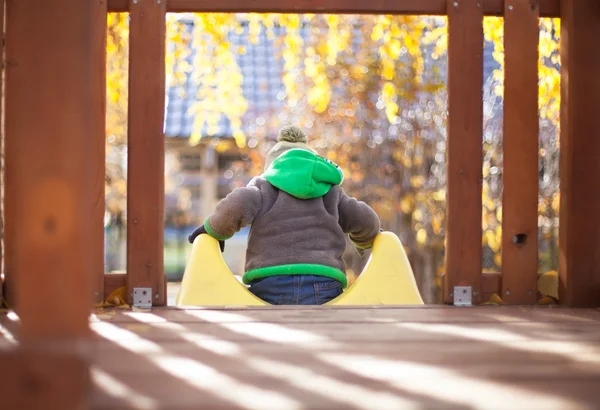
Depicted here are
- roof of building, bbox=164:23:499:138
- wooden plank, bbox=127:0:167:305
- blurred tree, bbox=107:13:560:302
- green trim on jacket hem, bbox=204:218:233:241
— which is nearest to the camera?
wooden plank, bbox=127:0:167:305

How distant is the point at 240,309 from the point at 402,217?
263 inches

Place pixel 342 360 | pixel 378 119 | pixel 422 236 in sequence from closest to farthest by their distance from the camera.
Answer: pixel 342 360 → pixel 422 236 → pixel 378 119

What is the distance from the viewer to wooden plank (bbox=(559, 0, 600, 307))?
3.05 metres

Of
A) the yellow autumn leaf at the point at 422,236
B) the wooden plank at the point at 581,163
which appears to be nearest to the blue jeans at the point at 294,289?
the wooden plank at the point at 581,163

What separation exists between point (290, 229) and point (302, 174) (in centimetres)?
25

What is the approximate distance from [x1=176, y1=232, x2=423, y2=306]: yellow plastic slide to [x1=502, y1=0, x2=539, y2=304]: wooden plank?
46 cm

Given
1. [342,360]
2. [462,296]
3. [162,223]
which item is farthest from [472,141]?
[342,360]

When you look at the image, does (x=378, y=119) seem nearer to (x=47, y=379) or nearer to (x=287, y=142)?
(x=287, y=142)

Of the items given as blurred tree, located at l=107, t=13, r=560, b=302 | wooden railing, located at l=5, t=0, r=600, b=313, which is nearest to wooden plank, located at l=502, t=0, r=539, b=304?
wooden railing, located at l=5, t=0, r=600, b=313

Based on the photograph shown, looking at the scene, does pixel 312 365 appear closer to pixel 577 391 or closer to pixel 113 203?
pixel 577 391

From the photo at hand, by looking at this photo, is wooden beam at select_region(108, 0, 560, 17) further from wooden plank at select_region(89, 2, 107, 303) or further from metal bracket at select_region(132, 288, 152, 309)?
metal bracket at select_region(132, 288, 152, 309)

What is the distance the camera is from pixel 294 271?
3.48 m

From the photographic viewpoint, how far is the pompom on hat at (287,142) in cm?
391

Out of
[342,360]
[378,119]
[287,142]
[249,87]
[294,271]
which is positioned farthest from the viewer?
[249,87]
